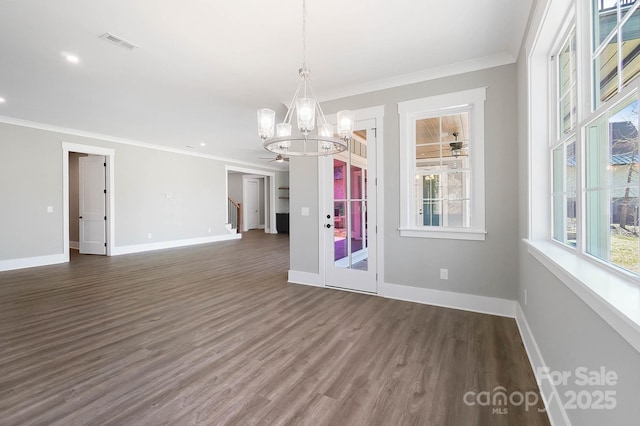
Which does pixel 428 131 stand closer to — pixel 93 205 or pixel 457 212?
pixel 457 212

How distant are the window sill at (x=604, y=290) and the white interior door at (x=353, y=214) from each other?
2.25 metres

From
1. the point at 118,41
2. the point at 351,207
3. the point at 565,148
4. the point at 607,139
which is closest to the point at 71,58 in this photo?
the point at 118,41

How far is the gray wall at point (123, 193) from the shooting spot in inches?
211

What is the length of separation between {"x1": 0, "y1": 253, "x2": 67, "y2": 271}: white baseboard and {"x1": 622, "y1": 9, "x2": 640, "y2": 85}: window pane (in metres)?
A: 8.12

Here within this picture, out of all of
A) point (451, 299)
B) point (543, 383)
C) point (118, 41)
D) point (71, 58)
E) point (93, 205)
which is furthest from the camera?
point (93, 205)

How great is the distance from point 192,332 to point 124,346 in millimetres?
531

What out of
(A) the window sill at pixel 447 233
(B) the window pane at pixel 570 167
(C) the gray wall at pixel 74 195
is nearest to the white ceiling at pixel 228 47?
(B) the window pane at pixel 570 167

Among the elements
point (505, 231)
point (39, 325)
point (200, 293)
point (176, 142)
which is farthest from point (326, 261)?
point (176, 142)

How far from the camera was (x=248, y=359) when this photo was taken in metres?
2.27

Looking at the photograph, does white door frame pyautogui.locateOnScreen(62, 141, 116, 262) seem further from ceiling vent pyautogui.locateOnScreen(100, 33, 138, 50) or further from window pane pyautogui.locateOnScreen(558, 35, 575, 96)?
window pane pyautogui.locateOnScreen(558, 35, 575, 96)

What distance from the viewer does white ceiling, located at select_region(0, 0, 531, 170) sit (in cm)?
233

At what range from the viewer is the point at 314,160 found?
4.14 meters

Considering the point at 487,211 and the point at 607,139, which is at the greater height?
the point at 607,139

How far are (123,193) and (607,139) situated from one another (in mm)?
8199
